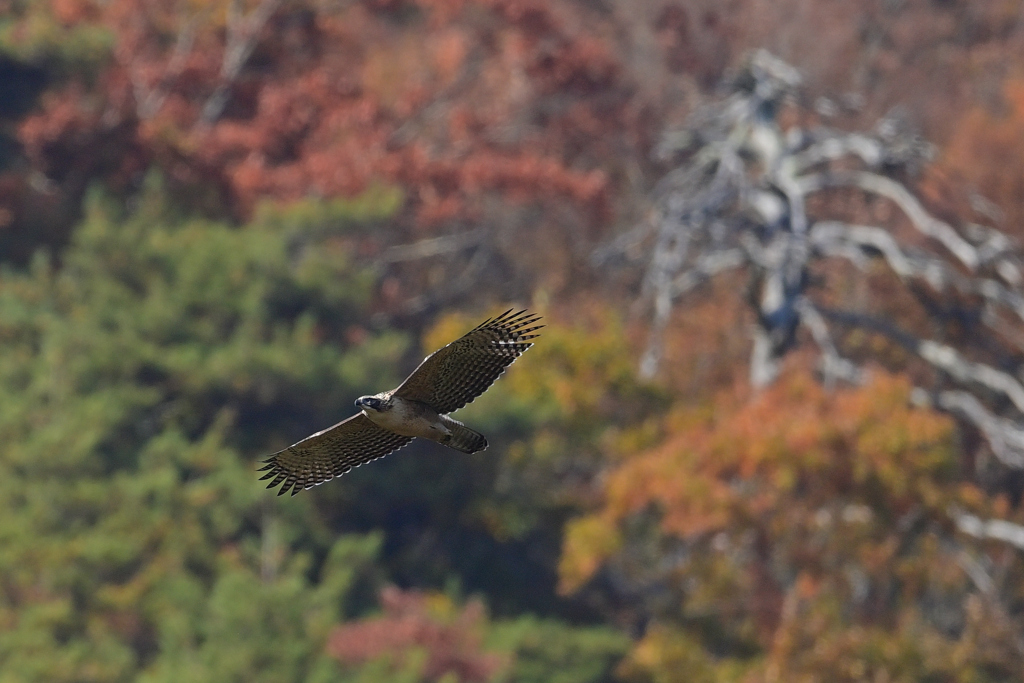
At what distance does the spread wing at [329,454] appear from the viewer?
7223 millimetres

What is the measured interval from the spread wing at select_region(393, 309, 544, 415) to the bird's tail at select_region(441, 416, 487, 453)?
178mm

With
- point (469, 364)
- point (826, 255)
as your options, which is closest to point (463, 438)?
point (469, 364)

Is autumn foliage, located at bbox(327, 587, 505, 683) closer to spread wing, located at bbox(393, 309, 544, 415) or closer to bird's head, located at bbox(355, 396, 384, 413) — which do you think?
spread wing, located at bbox(393, 309, 544, 415)

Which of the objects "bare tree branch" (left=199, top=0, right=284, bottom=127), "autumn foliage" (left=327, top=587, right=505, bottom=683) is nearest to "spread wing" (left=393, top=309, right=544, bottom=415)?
"autumn foliage" (left=327, top=587, right=505, bottom=683)

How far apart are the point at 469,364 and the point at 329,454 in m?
0.85

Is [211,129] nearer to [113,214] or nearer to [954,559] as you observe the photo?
[113,214]

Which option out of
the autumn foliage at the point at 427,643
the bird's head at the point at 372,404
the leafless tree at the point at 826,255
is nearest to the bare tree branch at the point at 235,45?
the leafless tree at the point at 826,255

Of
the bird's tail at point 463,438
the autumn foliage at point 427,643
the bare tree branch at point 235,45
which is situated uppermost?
the bird's tail at point 463,438

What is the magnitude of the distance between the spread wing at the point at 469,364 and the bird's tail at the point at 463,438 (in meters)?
0.18

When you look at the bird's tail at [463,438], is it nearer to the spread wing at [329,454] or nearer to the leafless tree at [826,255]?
the spread wing at [329,454]

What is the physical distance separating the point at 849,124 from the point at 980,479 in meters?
7.39

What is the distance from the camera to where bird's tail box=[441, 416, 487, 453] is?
654cm

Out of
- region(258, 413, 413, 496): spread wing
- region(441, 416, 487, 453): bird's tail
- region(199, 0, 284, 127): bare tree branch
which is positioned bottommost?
region(199, 0, 284, 127): bare tree branch

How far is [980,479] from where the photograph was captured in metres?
19.2
